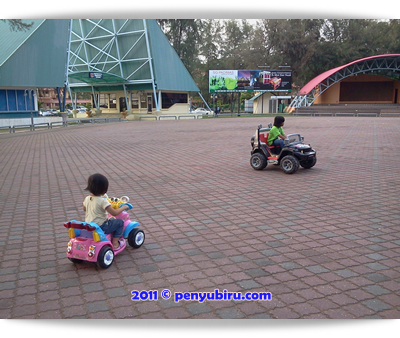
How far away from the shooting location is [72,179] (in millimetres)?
8430

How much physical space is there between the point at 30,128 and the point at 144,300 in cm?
2480

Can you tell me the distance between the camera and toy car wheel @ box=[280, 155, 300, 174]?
27.0ft

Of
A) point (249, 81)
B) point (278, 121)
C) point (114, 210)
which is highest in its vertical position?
point (249, 81)

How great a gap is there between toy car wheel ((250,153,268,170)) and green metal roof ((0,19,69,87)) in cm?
2268

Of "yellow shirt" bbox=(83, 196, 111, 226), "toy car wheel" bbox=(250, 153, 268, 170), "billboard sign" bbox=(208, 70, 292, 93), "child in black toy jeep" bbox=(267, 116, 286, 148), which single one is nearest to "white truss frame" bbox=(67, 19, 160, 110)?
"billboard sign" bbox=(208, 70, 292, 93)

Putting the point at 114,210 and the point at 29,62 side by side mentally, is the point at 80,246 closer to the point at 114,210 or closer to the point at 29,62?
the point at 114,210

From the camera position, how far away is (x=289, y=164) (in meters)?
8.33

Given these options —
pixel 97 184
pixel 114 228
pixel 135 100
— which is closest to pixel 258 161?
pixel 114 228

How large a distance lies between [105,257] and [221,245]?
4.41 ft

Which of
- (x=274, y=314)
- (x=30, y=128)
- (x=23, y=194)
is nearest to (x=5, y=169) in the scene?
(x=23, y=194)

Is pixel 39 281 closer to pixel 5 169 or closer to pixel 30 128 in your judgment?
pixel 5 169

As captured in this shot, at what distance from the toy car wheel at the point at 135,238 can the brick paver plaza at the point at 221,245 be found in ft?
0.32

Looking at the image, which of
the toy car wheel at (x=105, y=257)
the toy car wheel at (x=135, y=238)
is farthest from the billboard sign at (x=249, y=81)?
the toy car wheel at (x=105, y=257)

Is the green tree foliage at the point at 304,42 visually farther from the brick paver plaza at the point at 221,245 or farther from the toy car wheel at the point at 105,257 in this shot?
the toy car wheel at the point at 105,257
